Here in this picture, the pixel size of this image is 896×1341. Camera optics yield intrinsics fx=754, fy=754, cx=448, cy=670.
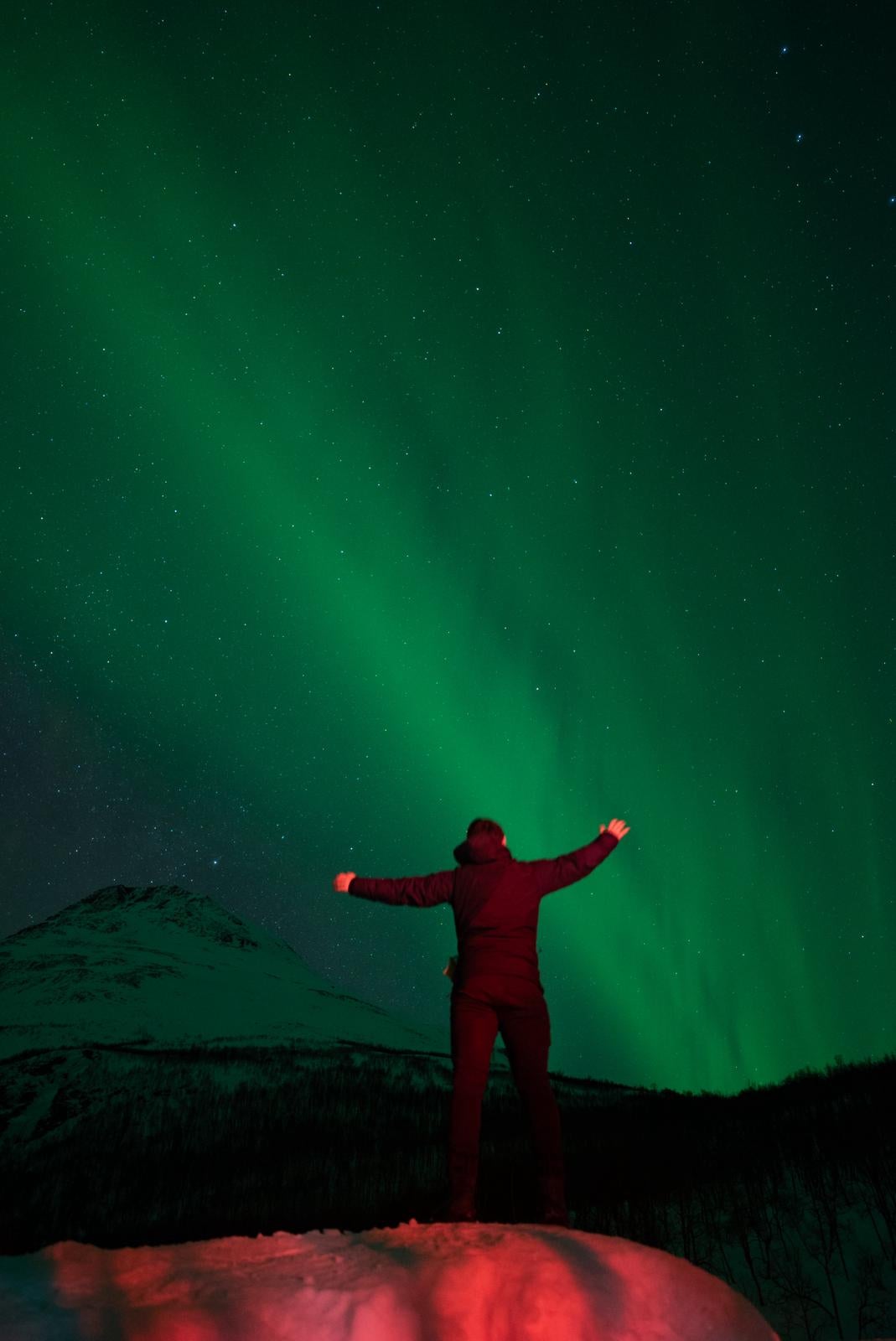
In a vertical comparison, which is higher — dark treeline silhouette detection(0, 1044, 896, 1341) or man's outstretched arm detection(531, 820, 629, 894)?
man's outstretched arm detection(531, 820, 629, 894)

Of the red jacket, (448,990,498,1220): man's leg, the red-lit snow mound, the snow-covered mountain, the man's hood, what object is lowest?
the red-lit snow mound

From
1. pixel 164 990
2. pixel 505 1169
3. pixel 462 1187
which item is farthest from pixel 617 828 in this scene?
pixel 164 990

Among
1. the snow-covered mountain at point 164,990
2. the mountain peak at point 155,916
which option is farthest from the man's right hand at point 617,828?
the mountain peak at point 155,916

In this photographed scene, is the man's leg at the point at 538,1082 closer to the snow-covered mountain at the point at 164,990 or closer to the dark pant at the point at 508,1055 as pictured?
the dark pant at the point at 508,1055

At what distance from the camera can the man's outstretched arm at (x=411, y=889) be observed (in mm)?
4699

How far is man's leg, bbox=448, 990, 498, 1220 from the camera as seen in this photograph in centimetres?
370

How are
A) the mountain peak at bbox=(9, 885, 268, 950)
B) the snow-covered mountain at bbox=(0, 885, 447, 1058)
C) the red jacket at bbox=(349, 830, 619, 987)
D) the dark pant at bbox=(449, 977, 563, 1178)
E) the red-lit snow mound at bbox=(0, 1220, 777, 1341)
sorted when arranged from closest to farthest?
1. the red-lit snow mound at bbox=(0, 1220, 777, 1341)
2. the dark pant at bbox=(449, 977, 563, 1178)
3. the red jacket at bbox=(349, 830, 619, 987)
4. the snow-covered mountain at bbox=(0, 885, 447, 1058)
5. the mountain peak at bbox=(9, 885, 268, 950)

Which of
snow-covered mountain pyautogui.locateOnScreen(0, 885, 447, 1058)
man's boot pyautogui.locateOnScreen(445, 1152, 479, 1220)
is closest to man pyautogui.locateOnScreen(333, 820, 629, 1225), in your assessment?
man's boot pyautogui.locateOnScreen(445, 1152, 479, 1220)

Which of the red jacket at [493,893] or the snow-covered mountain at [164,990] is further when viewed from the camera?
the snow-covered mountain at [164,990]

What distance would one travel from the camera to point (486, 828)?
188 inches

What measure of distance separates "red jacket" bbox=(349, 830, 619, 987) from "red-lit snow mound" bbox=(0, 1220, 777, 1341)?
1713 mm

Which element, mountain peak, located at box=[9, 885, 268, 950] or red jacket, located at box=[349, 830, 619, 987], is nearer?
red jacket, located at box=[349, 830, 619, 987]

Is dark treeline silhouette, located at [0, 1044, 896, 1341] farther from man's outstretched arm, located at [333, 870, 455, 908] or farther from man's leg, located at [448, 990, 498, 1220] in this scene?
man's outstretched arm, located at [333, 870, 455, 908]

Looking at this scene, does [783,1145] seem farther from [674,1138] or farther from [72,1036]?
[72,1036]
